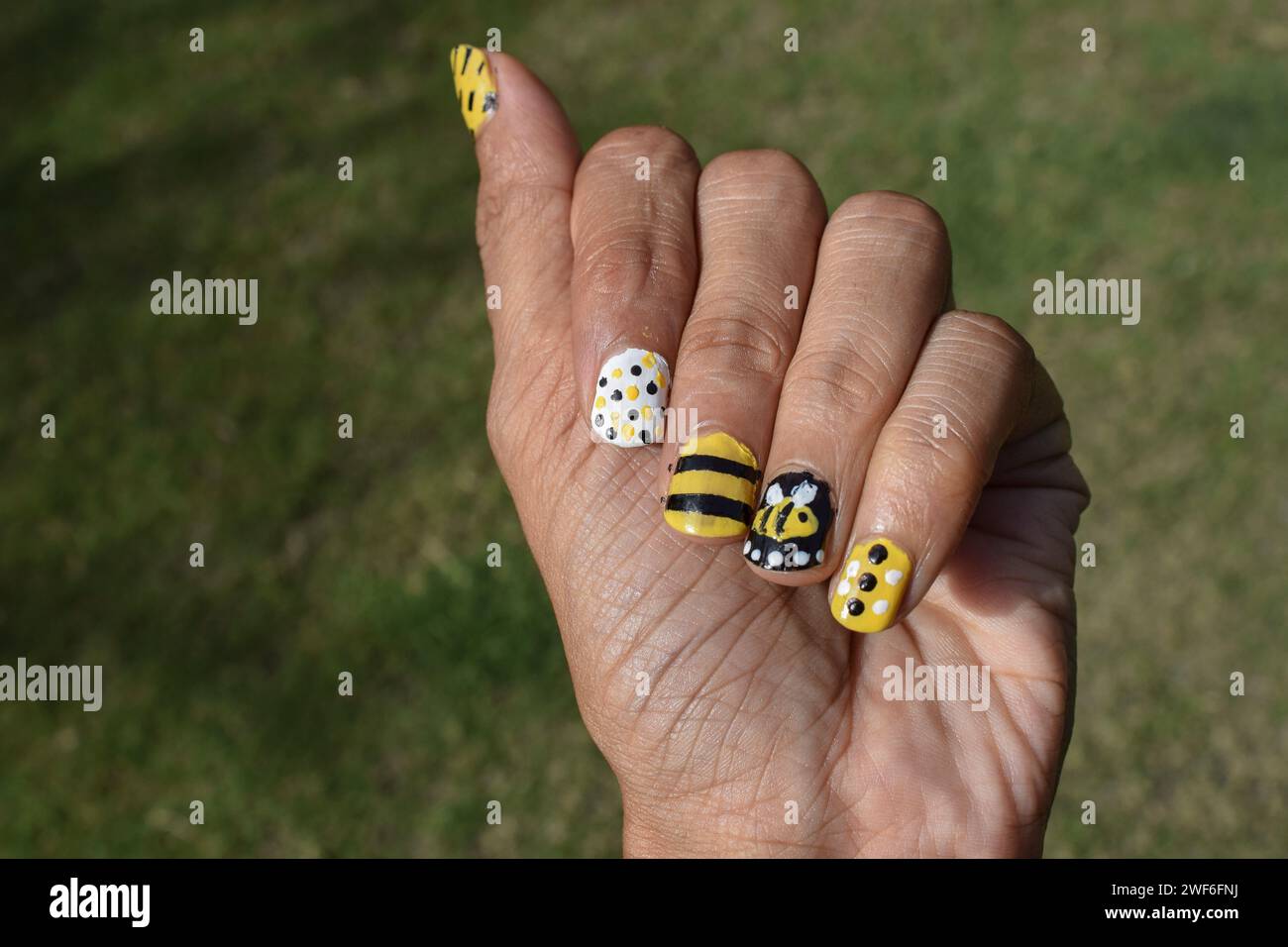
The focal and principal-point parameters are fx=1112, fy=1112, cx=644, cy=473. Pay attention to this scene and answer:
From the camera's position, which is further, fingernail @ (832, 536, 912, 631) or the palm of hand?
the palm of hand

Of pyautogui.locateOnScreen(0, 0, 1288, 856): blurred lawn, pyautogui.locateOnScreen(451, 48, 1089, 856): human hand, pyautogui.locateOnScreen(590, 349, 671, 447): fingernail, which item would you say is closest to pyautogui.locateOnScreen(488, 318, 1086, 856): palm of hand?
pyautogui.locateOnScreen(451, 48, 1089, 856): human hand

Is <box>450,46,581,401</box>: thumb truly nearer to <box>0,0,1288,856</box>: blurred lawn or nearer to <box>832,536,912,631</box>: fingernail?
<box>832,536,912,631</box>: fingernail

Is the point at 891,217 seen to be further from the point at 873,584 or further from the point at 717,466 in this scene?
the point at 873,584

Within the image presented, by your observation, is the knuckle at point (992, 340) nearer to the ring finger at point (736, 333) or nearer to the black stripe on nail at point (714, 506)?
the ring finger at point (736, 333)

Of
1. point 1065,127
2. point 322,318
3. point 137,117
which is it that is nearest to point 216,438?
point 322,318

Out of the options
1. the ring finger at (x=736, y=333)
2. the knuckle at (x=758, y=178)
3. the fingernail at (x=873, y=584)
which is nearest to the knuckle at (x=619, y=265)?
the ring finger at (x=736, y=333)

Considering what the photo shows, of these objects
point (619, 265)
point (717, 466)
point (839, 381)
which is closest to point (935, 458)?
point (839, 381)
